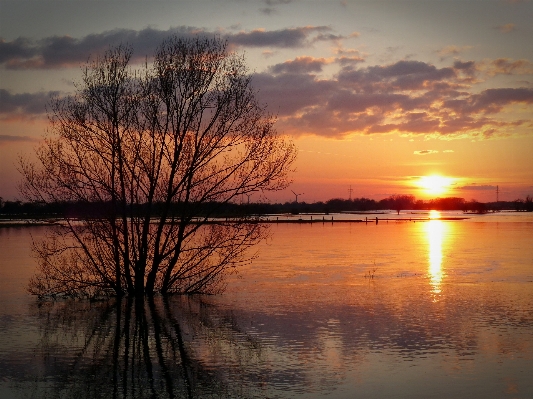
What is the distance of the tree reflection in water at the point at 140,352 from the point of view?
40.1ft

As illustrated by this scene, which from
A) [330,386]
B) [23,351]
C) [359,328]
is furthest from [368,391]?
[23,351]

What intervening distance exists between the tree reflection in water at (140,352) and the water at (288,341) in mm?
34

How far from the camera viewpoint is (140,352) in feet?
50.3

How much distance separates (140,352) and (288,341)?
12.2 feet

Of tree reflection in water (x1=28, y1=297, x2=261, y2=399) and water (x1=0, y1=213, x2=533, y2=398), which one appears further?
water (x1=0, y1=213, x2=533, y2=398)

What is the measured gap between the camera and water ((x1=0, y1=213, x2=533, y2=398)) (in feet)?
40.6

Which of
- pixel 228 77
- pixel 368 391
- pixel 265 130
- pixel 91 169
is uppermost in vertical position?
pixel 228 77

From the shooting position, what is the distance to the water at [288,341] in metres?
12.4

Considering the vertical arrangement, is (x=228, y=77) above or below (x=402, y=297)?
above

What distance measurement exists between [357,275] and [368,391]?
18.6 meters

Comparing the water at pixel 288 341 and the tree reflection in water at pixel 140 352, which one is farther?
the water at pixel 288 341

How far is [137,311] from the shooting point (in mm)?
21438

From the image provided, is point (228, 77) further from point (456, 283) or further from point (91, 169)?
point (456, 283)

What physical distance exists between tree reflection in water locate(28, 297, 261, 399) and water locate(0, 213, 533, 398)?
0.03 metres
